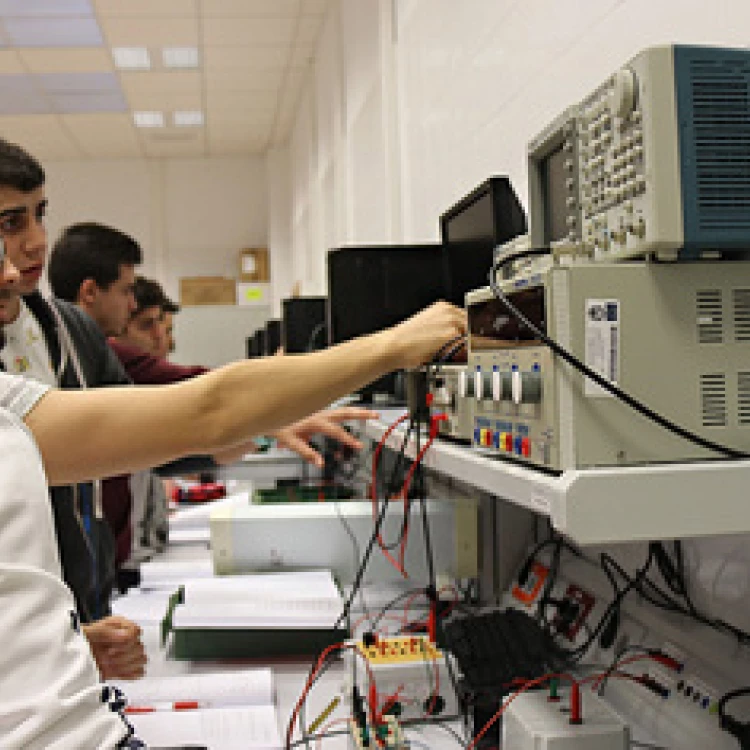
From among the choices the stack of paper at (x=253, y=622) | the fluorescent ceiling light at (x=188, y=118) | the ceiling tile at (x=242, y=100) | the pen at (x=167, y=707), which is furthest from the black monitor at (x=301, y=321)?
the fluorescent ceiling light at (x=188, y=118)

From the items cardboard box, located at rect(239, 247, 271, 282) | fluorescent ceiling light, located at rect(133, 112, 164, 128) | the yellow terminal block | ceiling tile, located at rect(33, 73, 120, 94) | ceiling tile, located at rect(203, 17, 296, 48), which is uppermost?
ceiling tile, located at rect(203, 17, 296, 48)

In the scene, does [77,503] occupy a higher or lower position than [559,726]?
higher

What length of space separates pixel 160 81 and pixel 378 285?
4.38 meters

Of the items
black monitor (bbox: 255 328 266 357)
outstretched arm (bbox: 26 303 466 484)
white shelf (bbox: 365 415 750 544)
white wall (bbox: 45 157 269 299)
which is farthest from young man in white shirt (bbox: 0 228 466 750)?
white wall (bbox: 45 157 269 299)

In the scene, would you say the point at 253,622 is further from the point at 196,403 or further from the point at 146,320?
the point at 146,320

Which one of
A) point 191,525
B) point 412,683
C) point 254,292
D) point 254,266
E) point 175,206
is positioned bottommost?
point 191,525

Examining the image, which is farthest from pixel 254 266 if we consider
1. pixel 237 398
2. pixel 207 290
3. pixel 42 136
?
pixel 237 398

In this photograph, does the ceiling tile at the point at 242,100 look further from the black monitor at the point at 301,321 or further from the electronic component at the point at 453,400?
the electronic component at the point at 453,400

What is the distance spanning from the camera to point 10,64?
553 cm

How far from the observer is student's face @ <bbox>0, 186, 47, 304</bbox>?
1.91 meters

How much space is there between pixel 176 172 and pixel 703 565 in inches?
301

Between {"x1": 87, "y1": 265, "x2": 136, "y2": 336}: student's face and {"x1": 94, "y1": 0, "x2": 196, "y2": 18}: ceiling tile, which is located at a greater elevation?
{"x1": 94, "y1": 0, "x2": 196, "y2": 18}: ceiling tile

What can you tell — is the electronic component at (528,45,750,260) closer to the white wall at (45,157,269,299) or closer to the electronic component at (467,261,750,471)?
the electronic component at (467,261,750,471)

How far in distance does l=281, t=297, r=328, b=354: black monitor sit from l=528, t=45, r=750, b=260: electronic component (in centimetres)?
280
